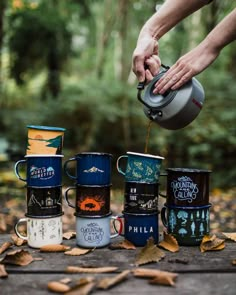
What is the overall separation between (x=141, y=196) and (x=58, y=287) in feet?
1.86

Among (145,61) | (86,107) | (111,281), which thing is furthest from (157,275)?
(86,107)

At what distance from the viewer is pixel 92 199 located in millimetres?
1691

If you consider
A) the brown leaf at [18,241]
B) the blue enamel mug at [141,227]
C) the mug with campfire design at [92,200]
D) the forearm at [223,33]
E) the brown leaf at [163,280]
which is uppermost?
the forearm at [223,33]

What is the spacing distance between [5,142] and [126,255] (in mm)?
7540

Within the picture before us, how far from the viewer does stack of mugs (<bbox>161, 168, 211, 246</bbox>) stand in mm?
1728

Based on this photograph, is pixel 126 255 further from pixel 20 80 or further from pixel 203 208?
pixel 20 80

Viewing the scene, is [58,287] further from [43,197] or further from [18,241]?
[18,241]

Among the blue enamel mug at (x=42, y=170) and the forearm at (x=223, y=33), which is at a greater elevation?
the forearm at (x=223, y=33)

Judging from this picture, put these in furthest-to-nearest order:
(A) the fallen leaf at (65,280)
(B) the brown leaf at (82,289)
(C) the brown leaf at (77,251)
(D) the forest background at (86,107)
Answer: (D) the forest background at (86,107)
(C) the brown leaf at (77,251)
(A) the fallen leaf at (65,280)
(B) the brown leaf at (82,289)

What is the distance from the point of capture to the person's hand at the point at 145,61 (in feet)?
6.18

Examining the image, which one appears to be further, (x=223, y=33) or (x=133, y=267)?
(x=223, y=33)

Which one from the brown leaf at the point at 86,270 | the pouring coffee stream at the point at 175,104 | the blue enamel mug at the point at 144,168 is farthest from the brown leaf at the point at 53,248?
the pouring coffee stream at the point at 175,104

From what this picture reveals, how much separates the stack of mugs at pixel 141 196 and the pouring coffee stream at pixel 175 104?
180mm

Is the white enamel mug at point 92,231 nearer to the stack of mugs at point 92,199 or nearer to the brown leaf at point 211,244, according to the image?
the stack of mugs at point 92,199
